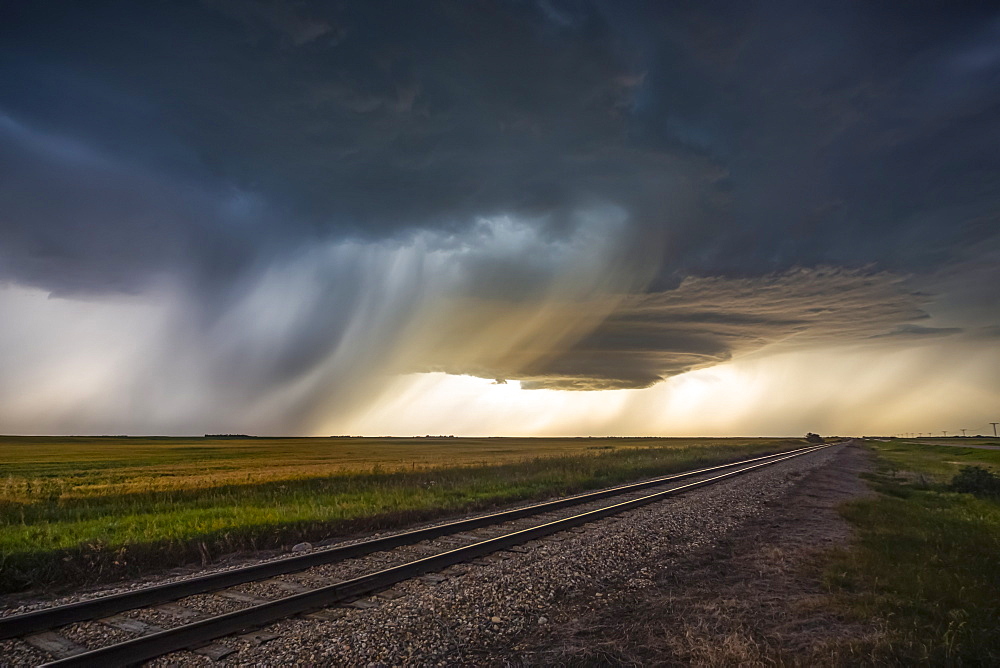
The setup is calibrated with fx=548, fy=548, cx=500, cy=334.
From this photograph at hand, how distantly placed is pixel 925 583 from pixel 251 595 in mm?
11774

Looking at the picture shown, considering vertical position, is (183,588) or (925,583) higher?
(183,588)

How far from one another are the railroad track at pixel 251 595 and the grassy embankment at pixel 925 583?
6.92 m

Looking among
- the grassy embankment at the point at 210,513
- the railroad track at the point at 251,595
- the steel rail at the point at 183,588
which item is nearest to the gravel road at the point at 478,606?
the railroad track at the point at 251,595

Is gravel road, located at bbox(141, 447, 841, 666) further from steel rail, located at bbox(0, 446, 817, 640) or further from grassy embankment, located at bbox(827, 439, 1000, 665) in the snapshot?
grassy embankment, located at bbox(827, 439, 1000, 665)

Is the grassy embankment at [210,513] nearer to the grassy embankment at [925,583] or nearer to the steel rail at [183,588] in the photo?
the steel rail at [183,588]

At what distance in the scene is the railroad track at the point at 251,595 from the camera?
6898 mm

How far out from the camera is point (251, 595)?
29.9ft

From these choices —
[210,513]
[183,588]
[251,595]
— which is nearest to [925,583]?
[251,595]

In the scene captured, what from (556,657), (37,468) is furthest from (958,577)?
(37,468)

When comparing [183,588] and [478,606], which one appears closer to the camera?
[478,606]

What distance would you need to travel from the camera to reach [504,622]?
802cm

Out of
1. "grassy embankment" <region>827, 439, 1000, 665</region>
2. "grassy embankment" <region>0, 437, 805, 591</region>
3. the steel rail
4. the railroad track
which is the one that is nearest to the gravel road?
the railroad track

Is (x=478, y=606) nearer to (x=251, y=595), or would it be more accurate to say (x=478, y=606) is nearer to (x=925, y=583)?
(x=251, y=595)

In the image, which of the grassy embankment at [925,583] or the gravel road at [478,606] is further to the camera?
the grassy embankment at [925,583]
